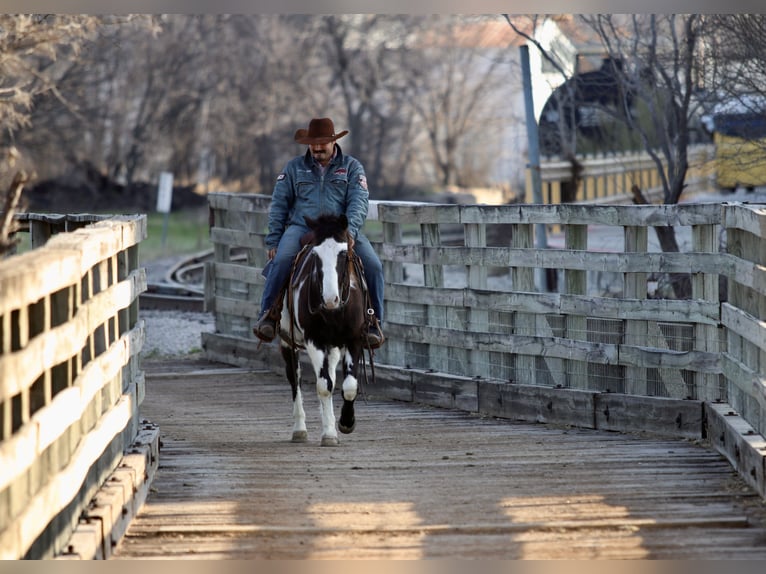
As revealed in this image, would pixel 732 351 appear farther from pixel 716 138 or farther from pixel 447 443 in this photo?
pixel 716 138

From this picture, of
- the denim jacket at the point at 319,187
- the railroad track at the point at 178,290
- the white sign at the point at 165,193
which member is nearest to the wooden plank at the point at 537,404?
the denim jacket at the point at 319,187

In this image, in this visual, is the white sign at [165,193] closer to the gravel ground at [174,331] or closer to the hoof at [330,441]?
the gravel ground at [174,331]

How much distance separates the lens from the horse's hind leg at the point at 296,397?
1030 cm

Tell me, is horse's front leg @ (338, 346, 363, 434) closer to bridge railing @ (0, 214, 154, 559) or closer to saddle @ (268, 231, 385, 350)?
saddle @ (268, 231, 385, 350)

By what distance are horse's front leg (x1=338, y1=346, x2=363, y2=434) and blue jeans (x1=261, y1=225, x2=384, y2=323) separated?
38cm

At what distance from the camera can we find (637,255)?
1019cm

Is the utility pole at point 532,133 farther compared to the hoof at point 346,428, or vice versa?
the utility pole at point 532,133

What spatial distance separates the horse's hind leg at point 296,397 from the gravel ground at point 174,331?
505 cm

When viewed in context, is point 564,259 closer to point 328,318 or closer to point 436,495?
point 328,318

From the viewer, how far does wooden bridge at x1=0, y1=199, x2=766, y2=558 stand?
19.9 feet

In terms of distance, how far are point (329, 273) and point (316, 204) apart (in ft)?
4.70

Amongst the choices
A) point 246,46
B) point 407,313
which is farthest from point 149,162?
point 407,313

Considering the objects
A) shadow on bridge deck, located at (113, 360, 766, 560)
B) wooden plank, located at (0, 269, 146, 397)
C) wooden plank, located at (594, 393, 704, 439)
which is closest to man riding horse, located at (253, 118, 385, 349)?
shadow on bridge deck, located at (113, 360, 766, 560)

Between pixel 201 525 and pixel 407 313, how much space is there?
542 centimetres
